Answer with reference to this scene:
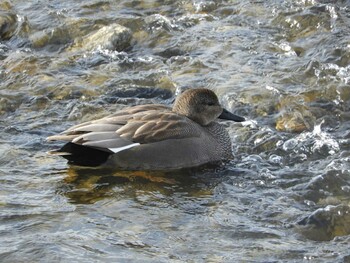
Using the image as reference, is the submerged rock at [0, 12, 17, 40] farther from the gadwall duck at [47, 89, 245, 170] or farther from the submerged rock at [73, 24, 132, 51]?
the gadwall duck at [47, 89, 245, 170]

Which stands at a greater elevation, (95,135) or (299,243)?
(95,135)

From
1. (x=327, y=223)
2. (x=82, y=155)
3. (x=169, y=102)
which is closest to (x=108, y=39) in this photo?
(x=169, y=102)

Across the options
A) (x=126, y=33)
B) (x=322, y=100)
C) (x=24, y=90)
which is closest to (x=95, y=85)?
(x=24, y=90)

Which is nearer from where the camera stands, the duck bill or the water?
the water

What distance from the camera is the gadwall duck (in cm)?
742

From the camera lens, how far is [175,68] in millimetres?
9719

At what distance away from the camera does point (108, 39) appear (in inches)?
409

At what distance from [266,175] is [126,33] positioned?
3900 millimetres

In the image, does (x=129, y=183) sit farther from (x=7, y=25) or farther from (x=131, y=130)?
(x=7, y=25)

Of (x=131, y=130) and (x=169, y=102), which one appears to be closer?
(x=131, y=130)

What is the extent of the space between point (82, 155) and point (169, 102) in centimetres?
192

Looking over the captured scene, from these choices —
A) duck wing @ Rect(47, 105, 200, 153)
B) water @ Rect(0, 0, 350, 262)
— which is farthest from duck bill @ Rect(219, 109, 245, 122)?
duck wing @ Rect(47, 105, 200, 153)

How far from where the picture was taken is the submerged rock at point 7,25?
10.9 meters

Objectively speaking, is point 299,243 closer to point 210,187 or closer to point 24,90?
point 210,187
